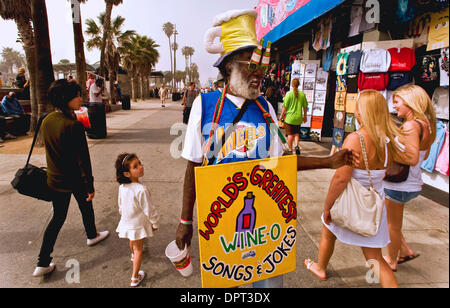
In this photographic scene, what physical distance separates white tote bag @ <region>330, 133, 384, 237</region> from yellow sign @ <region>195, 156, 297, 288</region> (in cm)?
57

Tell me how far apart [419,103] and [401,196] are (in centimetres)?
90

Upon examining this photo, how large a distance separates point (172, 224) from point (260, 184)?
2420mm

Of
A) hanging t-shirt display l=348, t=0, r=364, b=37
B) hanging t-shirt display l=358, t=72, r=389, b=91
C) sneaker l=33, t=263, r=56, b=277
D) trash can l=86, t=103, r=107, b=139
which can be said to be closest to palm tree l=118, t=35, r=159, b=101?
trash can l=86, t=103, r=107, b=139

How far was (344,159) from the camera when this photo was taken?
5.52 ft

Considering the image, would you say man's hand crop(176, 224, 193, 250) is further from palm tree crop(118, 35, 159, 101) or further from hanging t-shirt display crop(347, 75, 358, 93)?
palm tree crop(118, 35, 159, 101)

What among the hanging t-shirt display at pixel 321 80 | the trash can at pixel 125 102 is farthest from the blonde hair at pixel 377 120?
the trash can at pixel 125 102

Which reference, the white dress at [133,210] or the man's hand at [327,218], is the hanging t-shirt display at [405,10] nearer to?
the man's hand at [327,218]

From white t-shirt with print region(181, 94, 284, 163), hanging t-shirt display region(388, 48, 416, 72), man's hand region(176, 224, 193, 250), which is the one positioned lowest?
man's hand region(176, 224, 193, 250)

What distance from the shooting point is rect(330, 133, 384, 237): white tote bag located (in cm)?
185

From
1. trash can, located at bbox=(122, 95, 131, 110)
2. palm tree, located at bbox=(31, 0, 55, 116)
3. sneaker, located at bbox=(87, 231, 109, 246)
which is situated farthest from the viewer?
trash can, located at bbox=(122, 95, 131, 110)

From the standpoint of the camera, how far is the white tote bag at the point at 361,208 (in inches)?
72.7

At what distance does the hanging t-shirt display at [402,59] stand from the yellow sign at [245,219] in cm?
440

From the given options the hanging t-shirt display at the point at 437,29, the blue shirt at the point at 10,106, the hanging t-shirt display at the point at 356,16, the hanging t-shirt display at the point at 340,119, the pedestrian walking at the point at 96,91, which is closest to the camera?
the hanging t-shirt display at the point at 437,29

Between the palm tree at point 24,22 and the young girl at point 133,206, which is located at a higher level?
the palm tree at point 24,22
